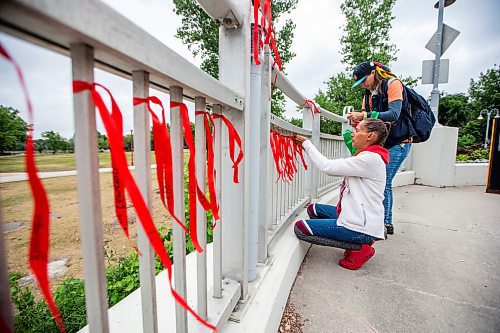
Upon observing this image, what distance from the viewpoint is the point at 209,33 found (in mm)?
10102

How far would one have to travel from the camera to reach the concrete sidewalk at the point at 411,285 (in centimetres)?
148

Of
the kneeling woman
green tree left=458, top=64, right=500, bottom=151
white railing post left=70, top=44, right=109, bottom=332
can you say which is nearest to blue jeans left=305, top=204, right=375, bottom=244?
the kneeling woman

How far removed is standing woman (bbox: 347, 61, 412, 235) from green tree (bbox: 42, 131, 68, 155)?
2.23m

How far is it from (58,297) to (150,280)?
1569 millimetres

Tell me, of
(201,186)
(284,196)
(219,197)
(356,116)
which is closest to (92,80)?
(201,186)

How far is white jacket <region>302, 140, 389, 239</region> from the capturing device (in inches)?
74.8

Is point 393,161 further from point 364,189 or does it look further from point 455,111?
point 455,111

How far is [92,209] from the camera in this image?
47 centimetres

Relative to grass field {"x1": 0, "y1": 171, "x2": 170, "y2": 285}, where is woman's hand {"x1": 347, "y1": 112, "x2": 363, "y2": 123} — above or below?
above

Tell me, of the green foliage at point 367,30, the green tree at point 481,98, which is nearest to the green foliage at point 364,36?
Answer: the green foliage at point 367,30

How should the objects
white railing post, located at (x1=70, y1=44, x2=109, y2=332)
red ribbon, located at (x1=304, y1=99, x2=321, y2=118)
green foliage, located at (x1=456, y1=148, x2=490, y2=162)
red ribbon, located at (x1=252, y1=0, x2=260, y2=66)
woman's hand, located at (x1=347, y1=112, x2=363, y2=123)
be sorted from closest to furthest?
1. white railing post, located at (x1=70, y1=44, x2=109, y2=332)
2. red ribbon, located at (x1=252, y1=0, x2=260, y2=66)
3. woman's hand, located at (x1=347, y1=112, x2=363, y2=123)
4. red ribbon, located at (x1=304, y1=99, x2=321, y2=118)
5. green foliage, located at (x1=456, y1=148, x2=490, y2=162)

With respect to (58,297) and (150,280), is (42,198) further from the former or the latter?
(58,297)

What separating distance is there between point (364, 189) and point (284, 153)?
25.2 inches

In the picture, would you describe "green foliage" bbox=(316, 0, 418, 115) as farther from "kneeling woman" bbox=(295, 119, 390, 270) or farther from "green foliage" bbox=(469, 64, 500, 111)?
"green foliage" bbox=(469, 64, 500, 111)
